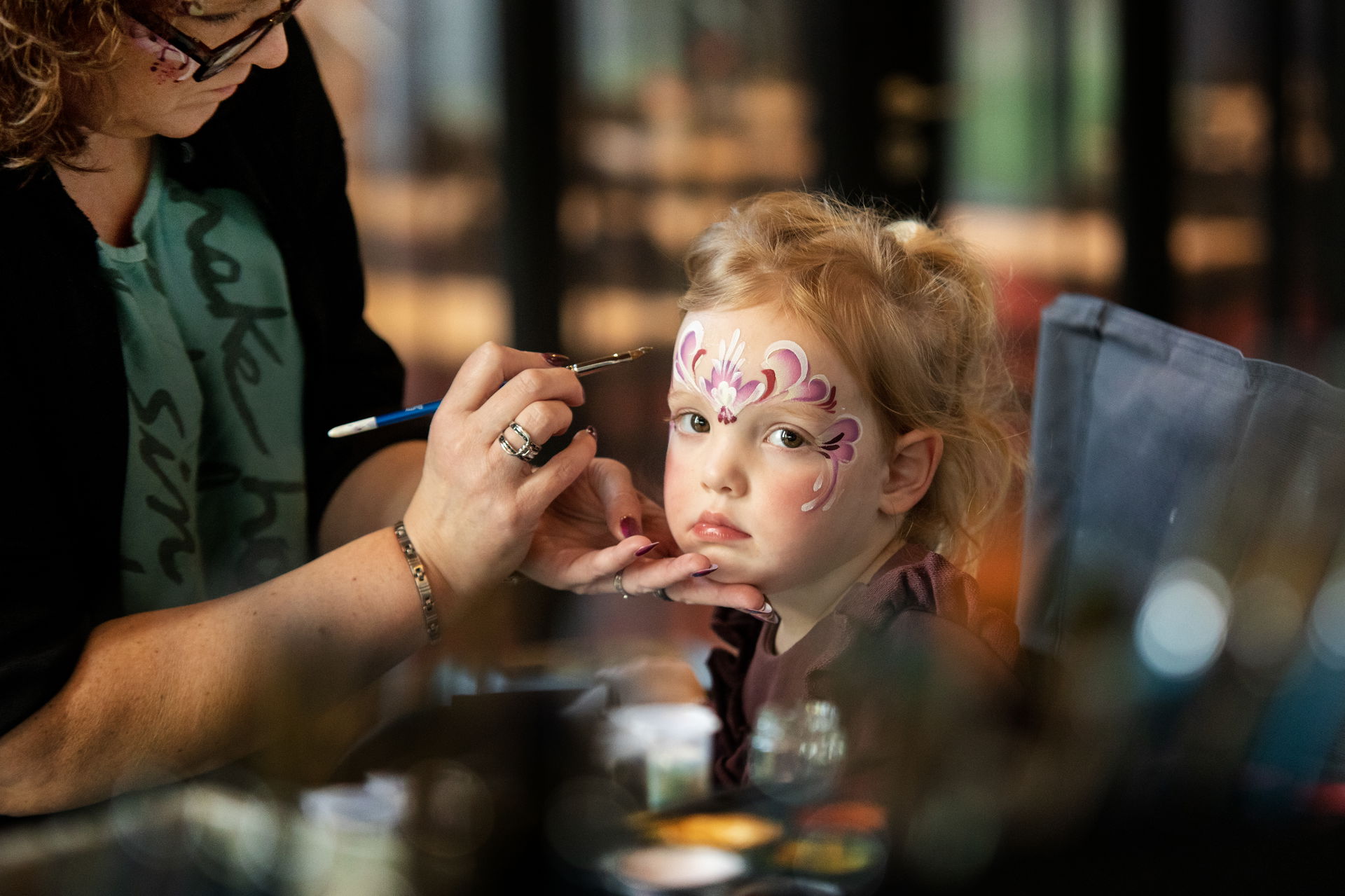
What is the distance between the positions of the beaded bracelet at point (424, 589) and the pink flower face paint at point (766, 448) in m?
0.21

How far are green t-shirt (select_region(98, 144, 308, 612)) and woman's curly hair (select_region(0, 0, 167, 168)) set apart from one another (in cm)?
14

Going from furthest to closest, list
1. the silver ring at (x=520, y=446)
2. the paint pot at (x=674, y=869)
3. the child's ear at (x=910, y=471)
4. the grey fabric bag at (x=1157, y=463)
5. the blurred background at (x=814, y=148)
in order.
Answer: the blurred background at (x=814, y=148), the child's ear at (x=910, y=471), the silver ring at (x=520, y=446), the grey fabric bag at (x=1157, y=463), the paint pot at (x=674, y=869)

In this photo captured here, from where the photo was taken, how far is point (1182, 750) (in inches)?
20.7

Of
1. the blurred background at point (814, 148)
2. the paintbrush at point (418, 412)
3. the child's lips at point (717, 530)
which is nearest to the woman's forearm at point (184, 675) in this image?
the paintbrush at point (418, 412)

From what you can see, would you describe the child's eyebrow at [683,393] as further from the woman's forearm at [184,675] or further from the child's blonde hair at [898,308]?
the woman's forearm at [184,675]

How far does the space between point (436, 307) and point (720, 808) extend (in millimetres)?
2889

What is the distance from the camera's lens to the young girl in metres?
0.96

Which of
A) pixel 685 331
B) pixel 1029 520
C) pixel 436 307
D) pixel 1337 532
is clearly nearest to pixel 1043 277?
pixel 436 307

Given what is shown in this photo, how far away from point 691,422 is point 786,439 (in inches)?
3.4

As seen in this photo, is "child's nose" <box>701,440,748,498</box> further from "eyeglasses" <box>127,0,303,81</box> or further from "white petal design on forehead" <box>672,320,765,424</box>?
"eyeglasses" <box>127,0,303,81</box>

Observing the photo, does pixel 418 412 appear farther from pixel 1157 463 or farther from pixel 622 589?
pixel 1157 463

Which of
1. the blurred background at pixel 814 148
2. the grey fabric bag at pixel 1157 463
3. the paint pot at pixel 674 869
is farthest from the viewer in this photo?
the blurred background at pixel 814 148

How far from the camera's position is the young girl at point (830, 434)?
0.96m

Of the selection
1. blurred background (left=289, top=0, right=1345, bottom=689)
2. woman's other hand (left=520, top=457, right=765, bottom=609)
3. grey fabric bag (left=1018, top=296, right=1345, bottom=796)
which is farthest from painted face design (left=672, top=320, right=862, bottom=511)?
blurred background (left=289, top=0, right=1345, bottom=689)
